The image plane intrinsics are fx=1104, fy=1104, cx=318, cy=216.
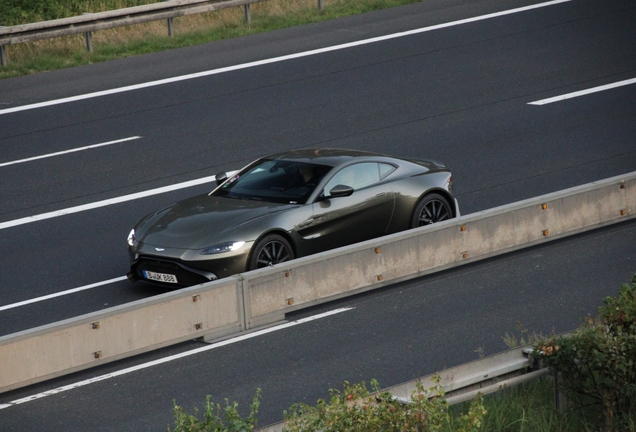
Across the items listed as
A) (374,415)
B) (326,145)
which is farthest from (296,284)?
(326,145)

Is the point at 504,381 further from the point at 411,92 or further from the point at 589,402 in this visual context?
the point at 411,92

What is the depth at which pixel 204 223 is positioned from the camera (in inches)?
496

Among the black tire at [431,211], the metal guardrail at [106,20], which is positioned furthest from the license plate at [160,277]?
the metal guardrail at [106,20]

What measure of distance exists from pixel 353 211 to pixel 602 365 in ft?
19.3

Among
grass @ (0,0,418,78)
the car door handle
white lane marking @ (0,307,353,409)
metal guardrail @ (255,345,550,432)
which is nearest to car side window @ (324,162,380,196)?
the car door handle

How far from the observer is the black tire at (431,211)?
46.0ft

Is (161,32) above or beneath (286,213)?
above

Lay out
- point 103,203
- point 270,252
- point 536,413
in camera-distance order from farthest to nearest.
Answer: point 103,203 → point 270,252 → point 536,413

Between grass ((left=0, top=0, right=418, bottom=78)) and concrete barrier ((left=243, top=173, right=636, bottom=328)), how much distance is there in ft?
39.1

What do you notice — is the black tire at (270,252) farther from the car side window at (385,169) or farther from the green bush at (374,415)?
the green bush at (374,415)

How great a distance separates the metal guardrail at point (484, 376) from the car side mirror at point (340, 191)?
5.12m

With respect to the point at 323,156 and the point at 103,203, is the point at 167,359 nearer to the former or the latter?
the point at 323,156

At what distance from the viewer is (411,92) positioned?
21.1m

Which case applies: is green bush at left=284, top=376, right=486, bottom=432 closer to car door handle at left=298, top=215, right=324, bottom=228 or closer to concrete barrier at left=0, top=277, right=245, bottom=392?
concrete barrier at left=0, top=277, right=245, bottom=392
